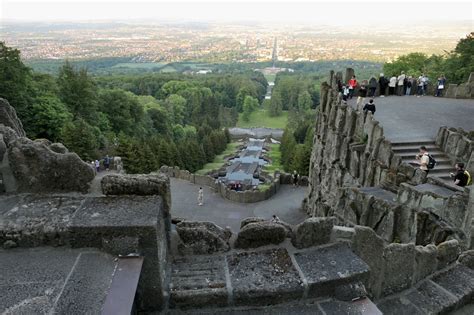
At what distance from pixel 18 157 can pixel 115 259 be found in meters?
1.53

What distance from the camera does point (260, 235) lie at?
4.27 meters

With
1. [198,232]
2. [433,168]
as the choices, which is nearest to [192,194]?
[433,168]

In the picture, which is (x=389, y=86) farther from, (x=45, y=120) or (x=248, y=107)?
(x=248, y=107)

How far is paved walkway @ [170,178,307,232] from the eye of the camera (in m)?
24.3

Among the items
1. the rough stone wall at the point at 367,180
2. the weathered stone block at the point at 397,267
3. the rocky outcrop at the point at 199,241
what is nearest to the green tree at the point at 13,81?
the rough stone wall at the point at 367,180

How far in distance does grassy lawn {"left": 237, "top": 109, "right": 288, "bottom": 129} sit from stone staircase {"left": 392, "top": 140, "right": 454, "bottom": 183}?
90.1 metres

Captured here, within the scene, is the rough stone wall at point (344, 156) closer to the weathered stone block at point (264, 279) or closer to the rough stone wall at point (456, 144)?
the rough stone wall at point (456, 144)

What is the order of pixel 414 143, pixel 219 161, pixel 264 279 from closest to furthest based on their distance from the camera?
1. pixel 264 279
2. pixel 414 143
3. pixel 219 161

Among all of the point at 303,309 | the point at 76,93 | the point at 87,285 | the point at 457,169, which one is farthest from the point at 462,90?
the point at 76,93

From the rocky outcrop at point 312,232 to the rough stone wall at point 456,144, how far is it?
992cm

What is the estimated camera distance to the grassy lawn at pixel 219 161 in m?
49.8

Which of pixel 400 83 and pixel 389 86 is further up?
pixel 400 83

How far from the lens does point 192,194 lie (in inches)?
1118

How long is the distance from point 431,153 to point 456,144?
3.06 feet
